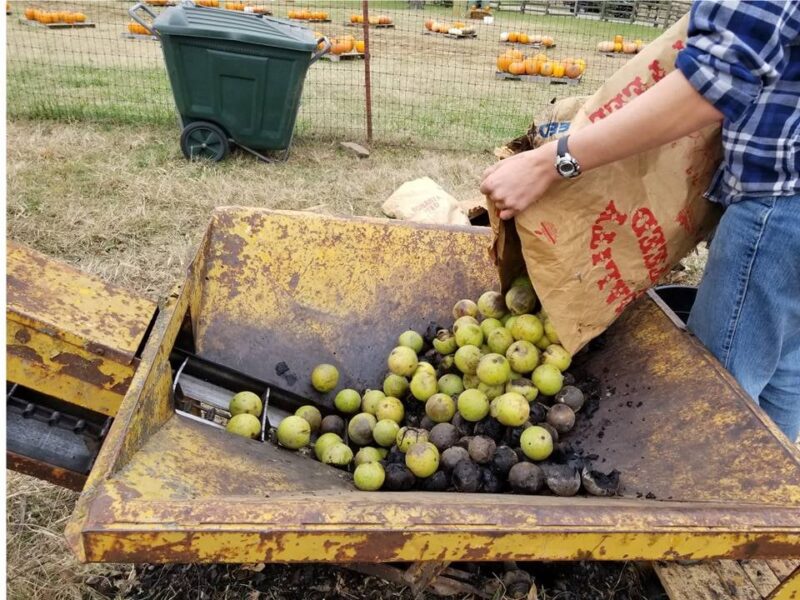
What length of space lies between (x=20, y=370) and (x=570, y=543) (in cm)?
171

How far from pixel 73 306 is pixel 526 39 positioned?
1478cm

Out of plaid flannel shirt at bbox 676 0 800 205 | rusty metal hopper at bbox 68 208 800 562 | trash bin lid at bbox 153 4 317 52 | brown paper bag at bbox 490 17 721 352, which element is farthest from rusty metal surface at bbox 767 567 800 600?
trash bin lid at bbox 153 4 317 52

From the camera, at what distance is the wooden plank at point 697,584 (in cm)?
230

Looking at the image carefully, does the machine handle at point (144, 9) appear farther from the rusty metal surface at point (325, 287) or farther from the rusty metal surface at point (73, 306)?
the rusty metal surface at point (73, 306)

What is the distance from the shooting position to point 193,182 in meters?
6.05

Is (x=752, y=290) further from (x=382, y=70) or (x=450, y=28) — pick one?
(x=450, y=28)

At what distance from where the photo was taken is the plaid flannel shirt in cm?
160

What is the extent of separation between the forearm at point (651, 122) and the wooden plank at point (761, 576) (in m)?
1.64

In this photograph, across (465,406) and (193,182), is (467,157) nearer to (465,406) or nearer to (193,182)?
(193,182)

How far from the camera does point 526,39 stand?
15102mm

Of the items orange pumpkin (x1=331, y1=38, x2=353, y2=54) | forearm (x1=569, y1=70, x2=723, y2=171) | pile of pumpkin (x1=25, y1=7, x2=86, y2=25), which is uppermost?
forearm (x1=569, y1=70, x2=723, y2=171)

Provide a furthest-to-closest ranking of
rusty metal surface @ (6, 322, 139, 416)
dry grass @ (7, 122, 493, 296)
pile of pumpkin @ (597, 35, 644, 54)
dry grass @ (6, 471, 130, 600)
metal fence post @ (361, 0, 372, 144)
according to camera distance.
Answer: pile of pumpkin @ (597, 35, 644, 54), metal fence post @ (361, 0, 372, 144), dry grass @ (7, 122, 493, 296), dry grass @ (6, 471, 130, 600), rusty metal surface @ (6, 322, 139, 416)

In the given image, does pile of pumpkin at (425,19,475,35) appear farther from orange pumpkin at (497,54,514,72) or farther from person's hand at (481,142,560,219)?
person's hand at (481,142,560,219)

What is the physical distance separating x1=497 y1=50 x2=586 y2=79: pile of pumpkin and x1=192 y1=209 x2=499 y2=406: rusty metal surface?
973 cm
